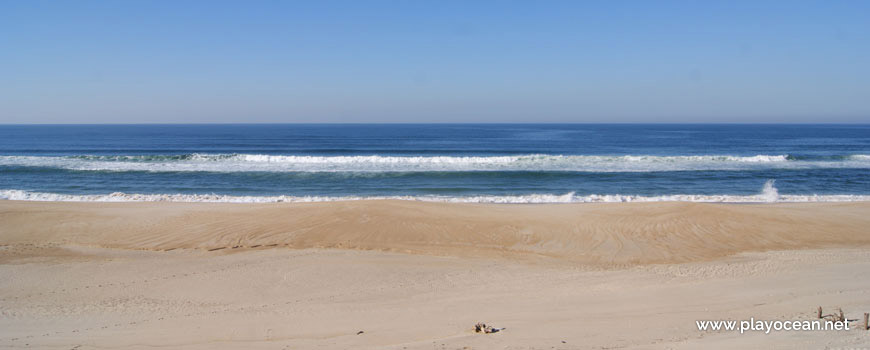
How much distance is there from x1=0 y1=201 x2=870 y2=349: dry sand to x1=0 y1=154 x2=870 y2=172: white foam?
11.4m

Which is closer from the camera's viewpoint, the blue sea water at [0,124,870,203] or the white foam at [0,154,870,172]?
the blue sea water at [0,124,870,203]

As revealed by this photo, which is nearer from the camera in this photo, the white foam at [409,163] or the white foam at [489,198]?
the white foam at [489,198]

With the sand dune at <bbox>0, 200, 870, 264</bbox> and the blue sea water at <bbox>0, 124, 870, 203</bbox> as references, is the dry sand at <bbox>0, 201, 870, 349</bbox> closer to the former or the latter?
the sand dune at <bbox>0, 200, 870, 264</bbox>

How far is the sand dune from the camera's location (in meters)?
11.0

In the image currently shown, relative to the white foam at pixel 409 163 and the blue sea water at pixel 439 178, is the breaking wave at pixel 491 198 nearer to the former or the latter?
the blue sea water at pixel 439 178

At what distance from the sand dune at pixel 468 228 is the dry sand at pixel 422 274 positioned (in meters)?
0.07

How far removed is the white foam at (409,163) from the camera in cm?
2633

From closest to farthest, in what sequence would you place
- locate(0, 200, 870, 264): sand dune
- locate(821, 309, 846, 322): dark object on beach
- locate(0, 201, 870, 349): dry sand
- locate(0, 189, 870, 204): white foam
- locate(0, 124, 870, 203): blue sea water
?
locate(821, 309, 846, 322): dark object on beach → locate(0, 201, 870, 349): dry sand → locate(0, 200, 870, 264): sand dune → locate(0, 189, 870, 204): white foam → locate(0, 124, 870, 203): blue sea water

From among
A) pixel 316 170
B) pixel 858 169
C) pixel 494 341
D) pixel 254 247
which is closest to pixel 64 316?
pixel 254 247

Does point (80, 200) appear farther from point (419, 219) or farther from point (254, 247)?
point (419, 219)

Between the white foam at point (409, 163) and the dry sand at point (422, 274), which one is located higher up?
the white foam at point (409, 163)

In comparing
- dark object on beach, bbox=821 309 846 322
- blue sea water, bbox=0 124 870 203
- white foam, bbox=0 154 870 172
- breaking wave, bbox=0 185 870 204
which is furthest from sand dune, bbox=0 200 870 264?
white foam, bbox=0 154 870 172

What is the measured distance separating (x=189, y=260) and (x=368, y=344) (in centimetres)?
603

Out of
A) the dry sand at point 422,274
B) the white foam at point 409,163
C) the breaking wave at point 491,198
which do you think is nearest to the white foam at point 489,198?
the breaking wave at point 491,198
